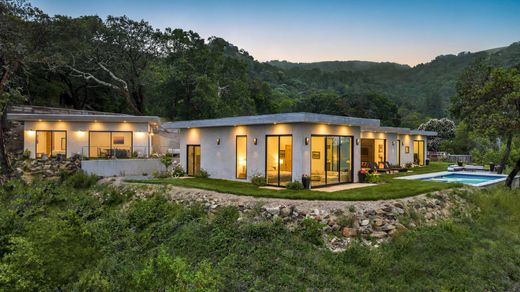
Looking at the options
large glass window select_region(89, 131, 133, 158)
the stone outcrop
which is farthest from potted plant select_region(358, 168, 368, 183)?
the stone outcrop

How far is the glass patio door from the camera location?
14.9 meters

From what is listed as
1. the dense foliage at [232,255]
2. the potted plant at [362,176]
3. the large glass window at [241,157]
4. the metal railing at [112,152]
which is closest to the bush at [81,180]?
the metal railing at [112,152]

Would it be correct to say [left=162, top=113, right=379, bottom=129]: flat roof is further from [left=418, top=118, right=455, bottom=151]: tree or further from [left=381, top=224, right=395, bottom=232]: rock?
[left=418, top=118, right=455, bottom=151]: tree

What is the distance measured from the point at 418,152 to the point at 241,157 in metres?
15.9

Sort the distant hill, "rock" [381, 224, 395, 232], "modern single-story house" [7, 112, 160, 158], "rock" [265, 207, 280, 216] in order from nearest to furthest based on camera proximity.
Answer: "rock" [381, 224, 395, 232], "rock" [265, 207, 280, 216], "modern single-story house" [7, 112, 160, 158], the distant hill

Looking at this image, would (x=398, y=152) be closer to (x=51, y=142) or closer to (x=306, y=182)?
(x=306, y=182)

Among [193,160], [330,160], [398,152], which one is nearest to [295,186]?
[330,160]

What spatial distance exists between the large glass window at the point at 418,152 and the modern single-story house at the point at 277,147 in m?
11.2

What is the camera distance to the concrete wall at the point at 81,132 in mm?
17000

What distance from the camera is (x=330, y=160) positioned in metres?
11.5

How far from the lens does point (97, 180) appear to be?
47.1 feet

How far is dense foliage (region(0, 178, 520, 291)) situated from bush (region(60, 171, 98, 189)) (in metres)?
3.94

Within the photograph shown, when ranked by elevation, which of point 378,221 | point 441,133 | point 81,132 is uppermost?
point 441,133

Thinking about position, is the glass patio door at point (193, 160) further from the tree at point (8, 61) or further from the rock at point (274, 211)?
the tree at point (8, 61)
